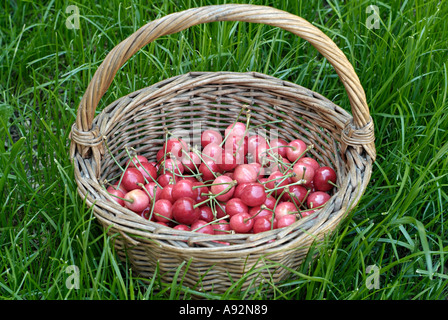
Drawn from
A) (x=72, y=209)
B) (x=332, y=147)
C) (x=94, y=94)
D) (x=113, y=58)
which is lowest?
(x=72, y=209)

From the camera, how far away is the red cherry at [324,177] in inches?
67.2

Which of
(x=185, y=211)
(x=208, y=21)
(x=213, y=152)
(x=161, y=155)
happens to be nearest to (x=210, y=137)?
(x=213, y=152)

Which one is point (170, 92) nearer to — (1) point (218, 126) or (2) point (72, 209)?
(1) point (218, 126)

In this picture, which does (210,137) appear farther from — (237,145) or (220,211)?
(220,211)

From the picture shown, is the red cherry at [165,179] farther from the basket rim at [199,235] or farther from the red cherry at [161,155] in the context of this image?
the basket rim at [199,235]

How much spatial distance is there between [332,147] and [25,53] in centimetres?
135

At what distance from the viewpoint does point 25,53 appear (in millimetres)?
2248

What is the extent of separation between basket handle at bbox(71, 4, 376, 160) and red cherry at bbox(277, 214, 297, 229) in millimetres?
281

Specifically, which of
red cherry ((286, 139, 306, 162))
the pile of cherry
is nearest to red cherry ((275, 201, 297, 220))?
the pile of cherry

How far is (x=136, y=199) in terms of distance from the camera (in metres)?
1.64

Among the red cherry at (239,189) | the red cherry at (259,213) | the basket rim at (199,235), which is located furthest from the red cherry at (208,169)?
the basket rim at (199,235)

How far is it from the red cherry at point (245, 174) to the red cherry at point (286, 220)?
240 millimetres

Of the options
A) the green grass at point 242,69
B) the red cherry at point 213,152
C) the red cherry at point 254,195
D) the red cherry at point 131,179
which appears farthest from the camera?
the red cherry at point 213,152
